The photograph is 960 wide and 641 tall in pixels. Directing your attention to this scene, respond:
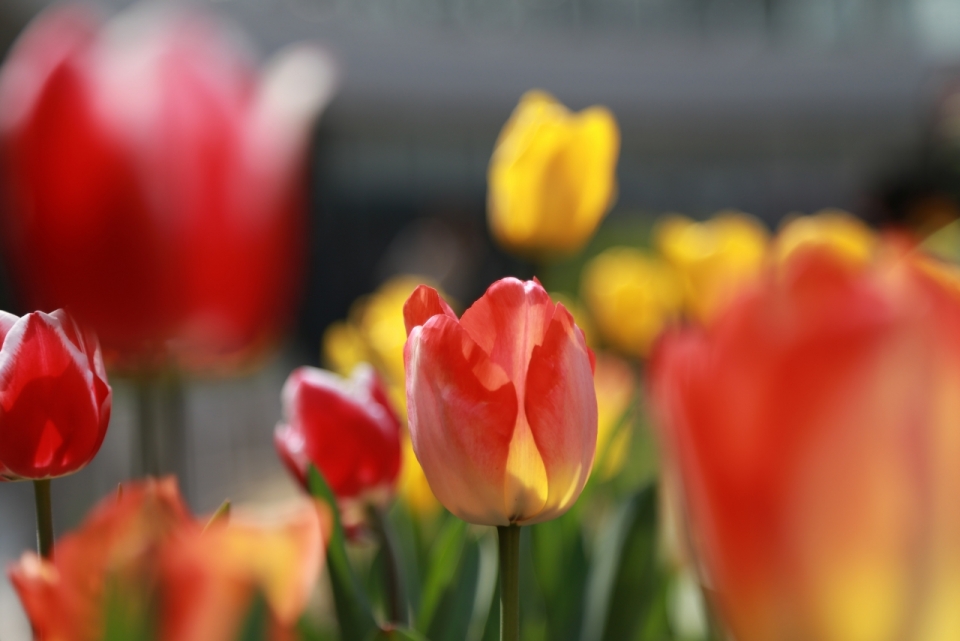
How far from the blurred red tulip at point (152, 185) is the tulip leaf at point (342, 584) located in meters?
0.07

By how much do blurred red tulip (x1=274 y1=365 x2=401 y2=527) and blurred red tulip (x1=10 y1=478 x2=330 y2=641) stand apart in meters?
0.08

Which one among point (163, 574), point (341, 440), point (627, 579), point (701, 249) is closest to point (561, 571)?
point (627, 579)

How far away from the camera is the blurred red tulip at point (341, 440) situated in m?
0.35

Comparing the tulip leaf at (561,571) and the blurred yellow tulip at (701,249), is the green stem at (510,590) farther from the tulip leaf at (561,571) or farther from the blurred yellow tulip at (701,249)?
the blurred yellow tulip at (701,249)

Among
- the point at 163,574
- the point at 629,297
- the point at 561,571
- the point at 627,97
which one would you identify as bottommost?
the point at 627,97

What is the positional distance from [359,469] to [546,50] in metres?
12.6

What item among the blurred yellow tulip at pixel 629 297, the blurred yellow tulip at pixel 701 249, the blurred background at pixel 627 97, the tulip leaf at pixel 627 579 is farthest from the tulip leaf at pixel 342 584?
the blurred background at pixel 627 97

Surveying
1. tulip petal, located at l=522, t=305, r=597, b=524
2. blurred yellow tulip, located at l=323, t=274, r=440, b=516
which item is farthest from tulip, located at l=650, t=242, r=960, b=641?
blurred yellow tulip, located at l=323, t=274, r=440, b=516

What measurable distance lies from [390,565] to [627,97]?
13.1 meters

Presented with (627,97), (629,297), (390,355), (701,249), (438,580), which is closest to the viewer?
(438,580)

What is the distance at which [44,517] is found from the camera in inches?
10.9

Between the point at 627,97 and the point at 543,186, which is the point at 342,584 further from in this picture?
the point at 627,97

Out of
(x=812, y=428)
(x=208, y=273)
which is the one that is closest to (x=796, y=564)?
(x=812, y=428)

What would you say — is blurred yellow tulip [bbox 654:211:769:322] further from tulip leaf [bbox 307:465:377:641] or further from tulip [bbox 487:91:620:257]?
tulip leaf [bbox 307:465:377:641]
